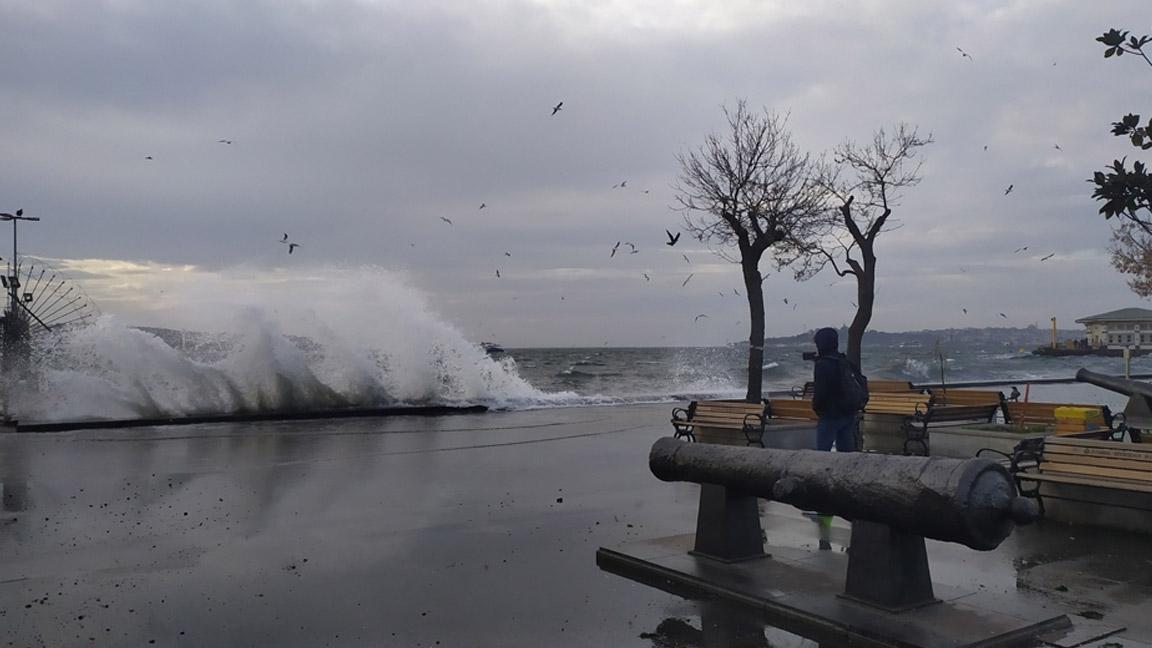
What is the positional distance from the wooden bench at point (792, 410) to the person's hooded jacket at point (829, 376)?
16.5ft

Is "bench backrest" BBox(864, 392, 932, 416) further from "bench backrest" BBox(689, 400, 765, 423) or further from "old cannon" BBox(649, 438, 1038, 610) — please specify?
"old cannon" BBox(649, 438, 1038, 610)

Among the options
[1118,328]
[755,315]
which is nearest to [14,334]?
[755,315]

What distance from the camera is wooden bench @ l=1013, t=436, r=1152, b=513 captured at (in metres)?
7.66

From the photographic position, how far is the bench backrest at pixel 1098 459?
766 centimetres

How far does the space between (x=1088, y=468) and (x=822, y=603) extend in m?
4.04

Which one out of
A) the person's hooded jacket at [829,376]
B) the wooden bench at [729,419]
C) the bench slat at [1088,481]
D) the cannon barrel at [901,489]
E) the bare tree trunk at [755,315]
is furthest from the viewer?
the bare tree trunk at [755,315]

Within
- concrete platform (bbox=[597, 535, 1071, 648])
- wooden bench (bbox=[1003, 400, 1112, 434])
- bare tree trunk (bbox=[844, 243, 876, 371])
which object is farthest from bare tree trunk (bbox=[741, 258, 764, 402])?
concrete platform (bbox=[597, 535, 1071, 648])

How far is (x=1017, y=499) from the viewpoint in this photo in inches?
186

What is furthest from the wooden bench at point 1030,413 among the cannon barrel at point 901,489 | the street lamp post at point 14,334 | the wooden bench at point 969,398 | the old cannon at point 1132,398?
the street lamp post at point 14,334

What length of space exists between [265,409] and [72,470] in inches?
500

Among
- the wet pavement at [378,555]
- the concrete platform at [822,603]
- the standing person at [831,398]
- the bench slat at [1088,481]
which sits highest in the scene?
the standing person at [831,398]

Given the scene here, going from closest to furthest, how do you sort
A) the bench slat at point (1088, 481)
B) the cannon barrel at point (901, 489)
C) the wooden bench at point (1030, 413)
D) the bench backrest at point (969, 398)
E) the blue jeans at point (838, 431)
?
the cannon barrel at point (901, 489) → the bench slat at point (1088, 481) → the blue jeans at point (838, 431) → the wooden bench at point (1030, 413) → the bench backrest at point (969, 398)

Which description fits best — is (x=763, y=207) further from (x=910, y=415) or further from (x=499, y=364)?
(x=499, y=364)

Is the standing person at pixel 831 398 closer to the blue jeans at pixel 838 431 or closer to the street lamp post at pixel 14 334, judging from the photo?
the blue jeans at pixel 838 431
